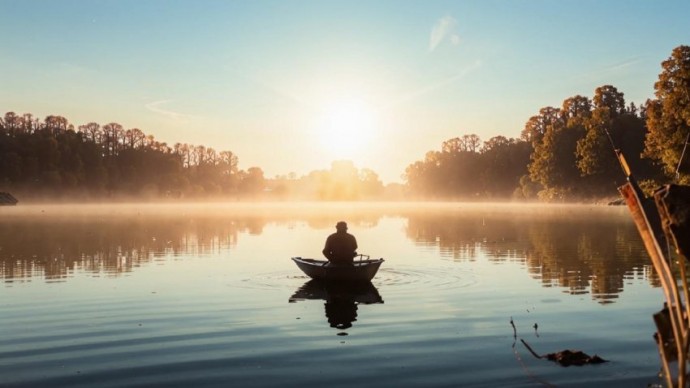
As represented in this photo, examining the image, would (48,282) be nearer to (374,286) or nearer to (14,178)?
(374,286)

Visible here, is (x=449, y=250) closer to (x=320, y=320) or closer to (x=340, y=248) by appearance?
(x=340, y=248)

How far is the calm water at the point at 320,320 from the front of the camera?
11.3 metres

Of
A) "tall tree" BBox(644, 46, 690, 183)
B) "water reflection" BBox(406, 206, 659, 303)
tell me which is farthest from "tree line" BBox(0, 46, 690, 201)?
"water reflection" BBox(406, 206, 659, 303)

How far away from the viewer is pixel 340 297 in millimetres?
20578

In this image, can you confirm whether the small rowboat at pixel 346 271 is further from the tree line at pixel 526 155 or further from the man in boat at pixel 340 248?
the tree line at pixel 526 155

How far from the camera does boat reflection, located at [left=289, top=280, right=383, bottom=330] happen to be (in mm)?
16859

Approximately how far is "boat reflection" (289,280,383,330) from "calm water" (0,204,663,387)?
99 millimetres

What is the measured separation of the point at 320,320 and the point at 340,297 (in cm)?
394

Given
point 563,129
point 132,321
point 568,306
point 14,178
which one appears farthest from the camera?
point 14,178

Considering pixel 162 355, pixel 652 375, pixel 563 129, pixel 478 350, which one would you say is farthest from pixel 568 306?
pixel 563 129

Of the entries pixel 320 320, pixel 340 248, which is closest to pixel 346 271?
pixel 340 248

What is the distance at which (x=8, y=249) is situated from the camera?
37.4m

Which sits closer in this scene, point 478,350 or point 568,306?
point 478,350

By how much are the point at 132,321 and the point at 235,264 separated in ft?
47.6
